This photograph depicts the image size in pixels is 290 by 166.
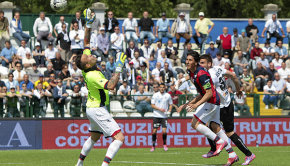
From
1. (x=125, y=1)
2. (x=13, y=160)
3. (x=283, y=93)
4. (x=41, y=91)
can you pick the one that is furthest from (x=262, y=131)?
(x=125, y=1)

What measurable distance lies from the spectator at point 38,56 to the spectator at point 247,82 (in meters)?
7.88

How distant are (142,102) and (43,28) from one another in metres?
6.70

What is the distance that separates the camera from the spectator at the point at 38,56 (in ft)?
83.3

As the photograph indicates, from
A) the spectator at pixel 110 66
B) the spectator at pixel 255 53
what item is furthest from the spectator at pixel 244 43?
the spectator at pixel 110 66

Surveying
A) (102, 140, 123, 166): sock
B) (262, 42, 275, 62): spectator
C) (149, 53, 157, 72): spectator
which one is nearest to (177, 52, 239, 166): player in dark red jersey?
(102, 140, 123, 166): sock

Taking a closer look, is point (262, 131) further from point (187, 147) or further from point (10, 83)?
point (10, 83)

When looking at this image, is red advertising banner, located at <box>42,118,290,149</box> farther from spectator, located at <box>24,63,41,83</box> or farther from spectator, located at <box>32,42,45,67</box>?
spectator, located at <box>32,42,45,67</box>

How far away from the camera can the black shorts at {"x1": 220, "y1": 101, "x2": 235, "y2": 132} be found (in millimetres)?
13977

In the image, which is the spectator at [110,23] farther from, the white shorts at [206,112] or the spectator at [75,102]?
the white shorts at [206,112]

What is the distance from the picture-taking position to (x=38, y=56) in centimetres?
2548

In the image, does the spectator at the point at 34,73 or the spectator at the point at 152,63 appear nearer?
the spectator at the point at 34,73

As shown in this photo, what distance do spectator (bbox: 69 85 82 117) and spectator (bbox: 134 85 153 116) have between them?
6.26 feet

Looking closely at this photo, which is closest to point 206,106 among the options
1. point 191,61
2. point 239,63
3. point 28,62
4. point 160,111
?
point 191,61

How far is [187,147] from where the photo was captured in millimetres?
21906
